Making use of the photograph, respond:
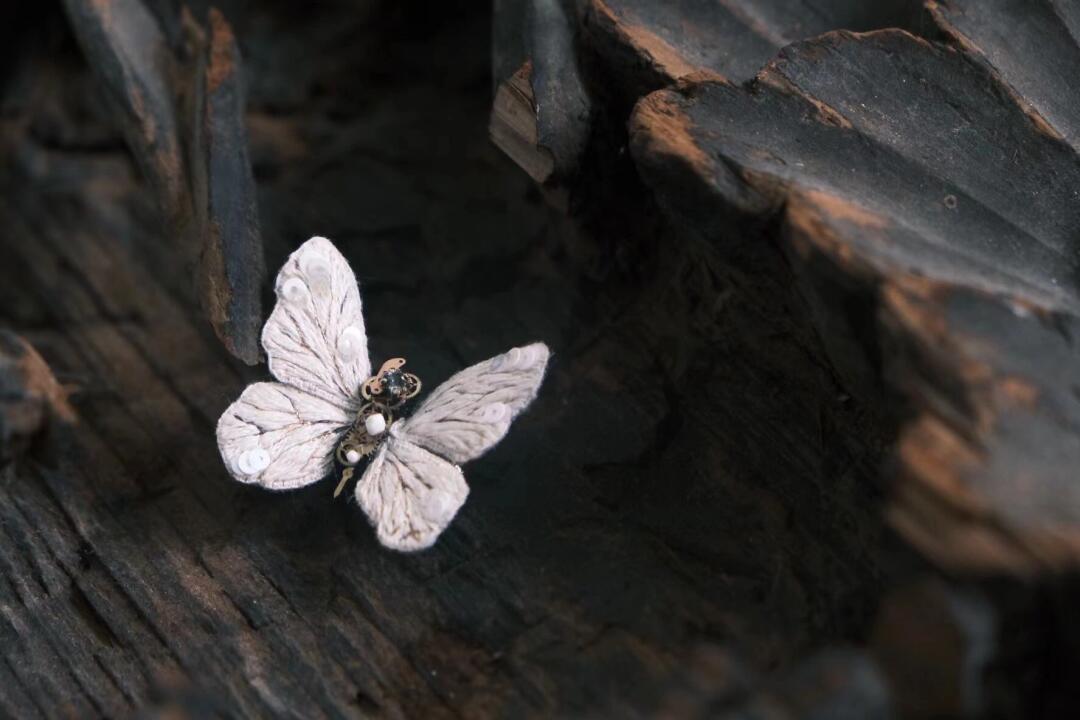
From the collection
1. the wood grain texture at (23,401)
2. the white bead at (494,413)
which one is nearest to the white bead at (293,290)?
the white bead at (494,413)

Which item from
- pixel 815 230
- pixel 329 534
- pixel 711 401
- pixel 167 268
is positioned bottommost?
pixel 167 268

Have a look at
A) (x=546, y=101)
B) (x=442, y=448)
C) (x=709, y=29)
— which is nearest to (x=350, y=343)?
(x=442, y=448)

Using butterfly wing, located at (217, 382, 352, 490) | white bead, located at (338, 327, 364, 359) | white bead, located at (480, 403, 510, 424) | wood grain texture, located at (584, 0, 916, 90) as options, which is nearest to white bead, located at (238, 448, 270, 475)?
butterfly wing, located at (217, 382, 352, 490)

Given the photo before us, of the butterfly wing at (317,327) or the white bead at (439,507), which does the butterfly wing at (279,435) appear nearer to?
the butterfly wing at (317,327)

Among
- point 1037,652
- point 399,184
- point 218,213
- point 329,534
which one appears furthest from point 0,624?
point 1037,652

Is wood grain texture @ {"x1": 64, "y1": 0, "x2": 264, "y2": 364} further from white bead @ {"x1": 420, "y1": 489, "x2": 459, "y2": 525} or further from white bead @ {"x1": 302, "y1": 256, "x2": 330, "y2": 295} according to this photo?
white bead @ {"x1": 420, "y1": 489, "x2": 459, "y2": 525}

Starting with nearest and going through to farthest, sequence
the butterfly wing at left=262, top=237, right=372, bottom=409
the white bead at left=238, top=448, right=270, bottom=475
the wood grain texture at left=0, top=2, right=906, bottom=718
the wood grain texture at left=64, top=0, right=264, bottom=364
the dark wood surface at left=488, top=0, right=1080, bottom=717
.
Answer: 1. the dark wood surface at left=488, top=0, right=1080, bottom=717
2. the wood grain texture at left=0, top=2, right=906, bottom=718
3. the white bead at left=238, top=448, right=270, bottom=475
4. the butterfly wing at left=262, top=237, right=372, bottom=409
5. the wood grain texture at left=64, top=0, right=264, bottom=364

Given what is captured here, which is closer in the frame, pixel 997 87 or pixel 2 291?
pixel 997 87

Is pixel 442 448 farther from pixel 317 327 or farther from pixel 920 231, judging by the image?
pixel 920 231

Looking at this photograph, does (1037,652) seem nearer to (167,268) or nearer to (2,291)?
(167,268)
